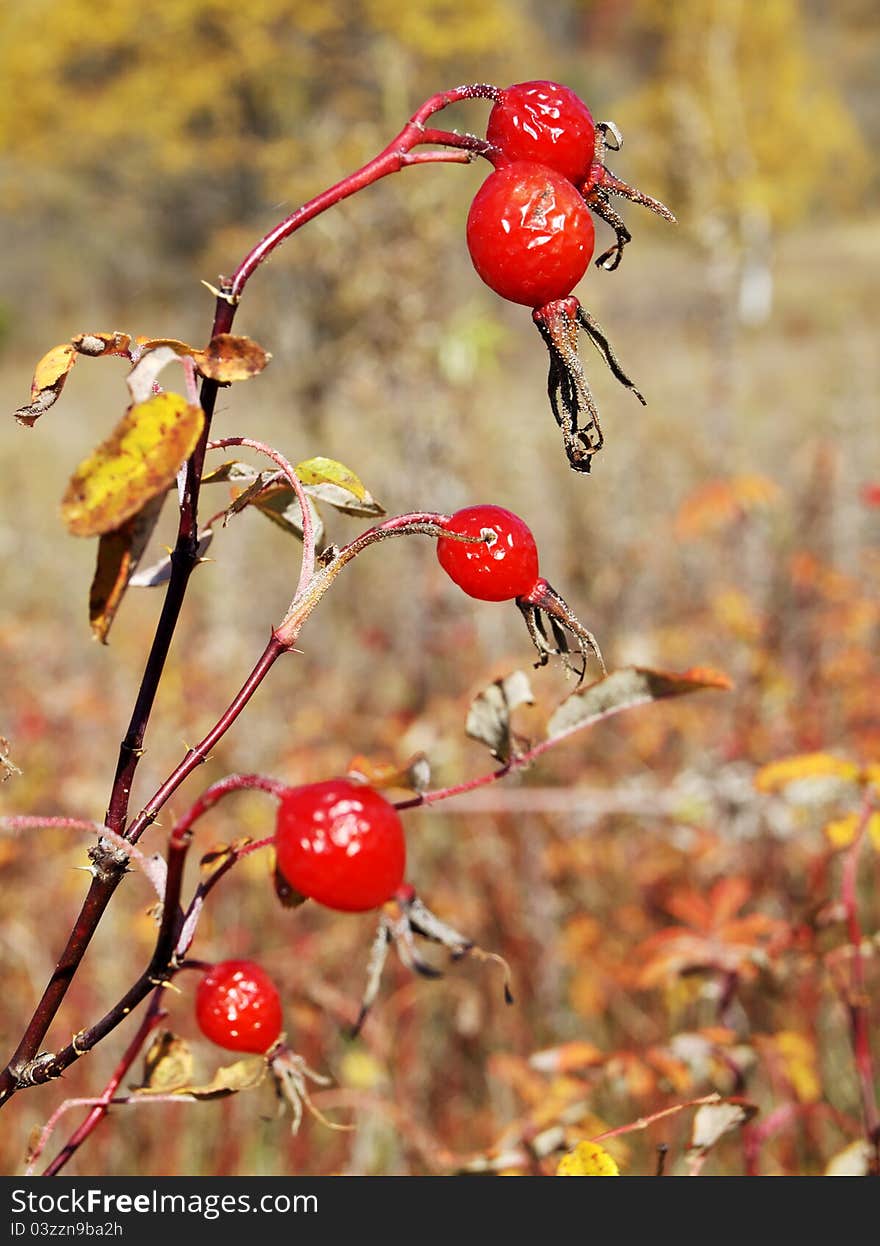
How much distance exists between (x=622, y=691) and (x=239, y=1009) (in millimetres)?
311

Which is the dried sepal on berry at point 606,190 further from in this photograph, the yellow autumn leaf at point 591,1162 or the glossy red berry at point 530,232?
the yellow autumn leaf at point 591,1162

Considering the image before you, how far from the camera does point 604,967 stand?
2.04 m

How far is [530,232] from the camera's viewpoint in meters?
0.54

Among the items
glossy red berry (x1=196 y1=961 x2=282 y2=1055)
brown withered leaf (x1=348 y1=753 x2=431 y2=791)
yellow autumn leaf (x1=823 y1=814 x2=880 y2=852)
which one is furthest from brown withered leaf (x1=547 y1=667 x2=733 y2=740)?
yellow autumn leaf (x1=823 y1=814 x2=880 y2=852)

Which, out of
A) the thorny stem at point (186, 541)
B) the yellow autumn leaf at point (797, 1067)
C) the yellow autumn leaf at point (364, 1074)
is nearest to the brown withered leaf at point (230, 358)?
the thorny stem at point (186, 541)

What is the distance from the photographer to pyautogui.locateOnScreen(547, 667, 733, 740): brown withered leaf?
67cm

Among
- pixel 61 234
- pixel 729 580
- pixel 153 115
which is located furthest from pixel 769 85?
pixel 729 580

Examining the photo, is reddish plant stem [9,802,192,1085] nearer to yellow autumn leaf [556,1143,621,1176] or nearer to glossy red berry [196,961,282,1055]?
glossy red berry [196,961,282,1055]

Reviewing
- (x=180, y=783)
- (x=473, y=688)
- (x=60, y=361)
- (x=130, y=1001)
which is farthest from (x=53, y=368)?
(x=473, y=688)

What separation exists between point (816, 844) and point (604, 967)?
52 centimetres

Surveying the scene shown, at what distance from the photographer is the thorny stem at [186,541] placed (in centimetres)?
53

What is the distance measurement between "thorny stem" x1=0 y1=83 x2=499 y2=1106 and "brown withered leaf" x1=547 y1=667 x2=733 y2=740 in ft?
0.73

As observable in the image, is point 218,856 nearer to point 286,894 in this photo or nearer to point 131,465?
point 286,894
